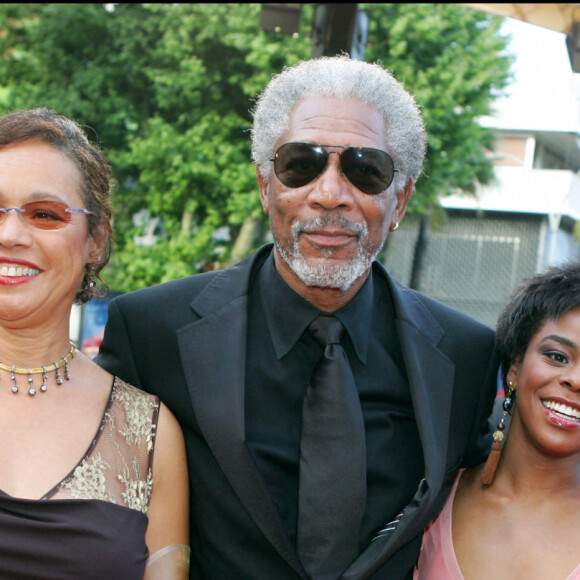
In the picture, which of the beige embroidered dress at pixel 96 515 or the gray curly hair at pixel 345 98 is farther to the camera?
the gray curly hair at pixel 345 98

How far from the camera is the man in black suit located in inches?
86.8

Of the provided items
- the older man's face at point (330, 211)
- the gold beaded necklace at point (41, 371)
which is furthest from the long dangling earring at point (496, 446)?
the gold beaded necklace at point (41, 371)

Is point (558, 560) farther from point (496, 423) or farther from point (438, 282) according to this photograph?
point (438, 282)

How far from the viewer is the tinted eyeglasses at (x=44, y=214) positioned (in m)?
2.04

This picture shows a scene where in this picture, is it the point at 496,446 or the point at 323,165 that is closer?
the point at 323,165

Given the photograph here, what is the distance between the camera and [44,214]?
2.07 metres

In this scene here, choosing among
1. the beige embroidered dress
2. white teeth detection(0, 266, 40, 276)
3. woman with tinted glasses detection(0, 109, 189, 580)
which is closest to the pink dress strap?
woman with tinted glasses detection(0, 109, 189, 580)

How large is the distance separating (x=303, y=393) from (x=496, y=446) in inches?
25.0

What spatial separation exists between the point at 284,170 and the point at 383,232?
1.16ft

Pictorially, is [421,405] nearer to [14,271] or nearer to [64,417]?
[64,417]

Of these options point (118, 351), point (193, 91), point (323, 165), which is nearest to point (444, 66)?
point (193, 91)

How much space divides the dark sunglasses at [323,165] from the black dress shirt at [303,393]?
306mm

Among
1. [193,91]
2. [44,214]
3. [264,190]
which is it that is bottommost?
[44,214]

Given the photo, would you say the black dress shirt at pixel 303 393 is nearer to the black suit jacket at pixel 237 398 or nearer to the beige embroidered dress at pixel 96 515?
the black suit jacket at pixel 237 398
